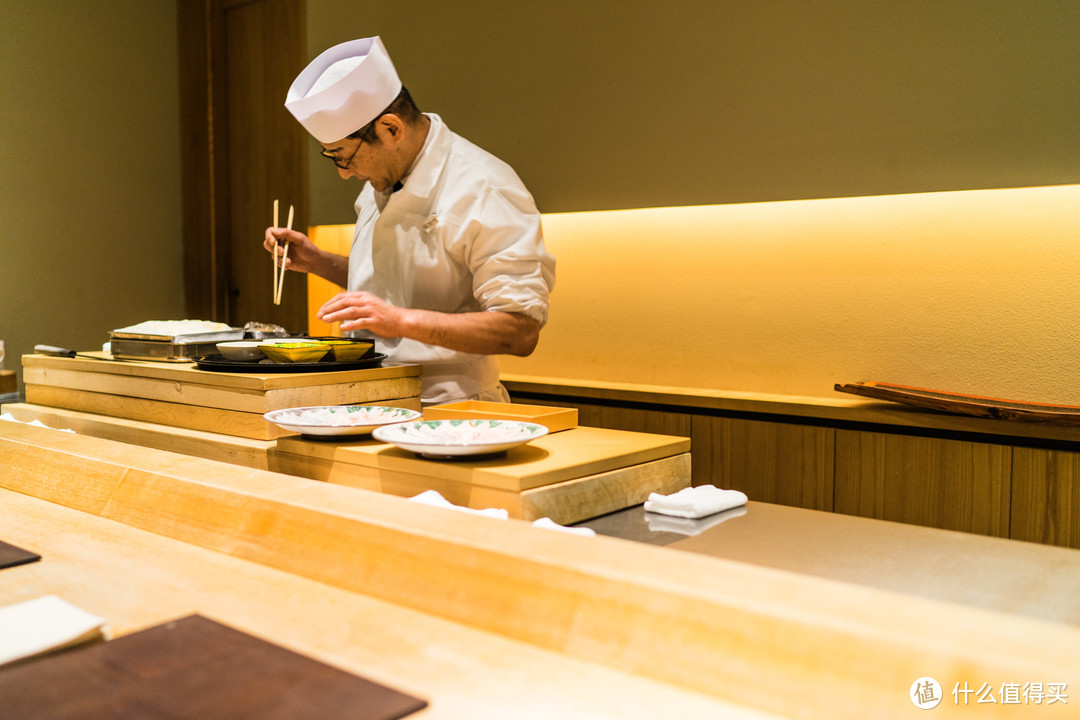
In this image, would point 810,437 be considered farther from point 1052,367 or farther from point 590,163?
point 590,163

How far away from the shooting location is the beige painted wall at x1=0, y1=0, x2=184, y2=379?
13.4 ft

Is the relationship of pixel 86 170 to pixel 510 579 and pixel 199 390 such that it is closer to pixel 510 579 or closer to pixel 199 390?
pixel 199 390

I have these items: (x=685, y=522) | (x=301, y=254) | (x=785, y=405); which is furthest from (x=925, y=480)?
(x=301, y=254)

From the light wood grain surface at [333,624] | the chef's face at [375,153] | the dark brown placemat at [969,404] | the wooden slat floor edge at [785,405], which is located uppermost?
the chef's face at [375,153]

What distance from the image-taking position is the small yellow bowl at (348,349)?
170 cm

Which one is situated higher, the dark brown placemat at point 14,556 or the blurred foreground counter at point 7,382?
the dark brown placemat at point 14,556

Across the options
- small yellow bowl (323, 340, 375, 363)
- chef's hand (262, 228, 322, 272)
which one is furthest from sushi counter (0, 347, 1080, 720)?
chef's hand (262, 228, 322, 272)

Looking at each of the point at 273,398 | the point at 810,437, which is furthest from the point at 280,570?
the point at 810,437

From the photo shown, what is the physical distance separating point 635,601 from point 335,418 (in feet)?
2.76

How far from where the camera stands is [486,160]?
210cm

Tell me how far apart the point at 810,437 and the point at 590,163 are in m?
1.33

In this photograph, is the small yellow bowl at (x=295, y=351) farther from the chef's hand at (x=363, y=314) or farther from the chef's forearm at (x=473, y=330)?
the chef's forearm at (x=473, y=330)

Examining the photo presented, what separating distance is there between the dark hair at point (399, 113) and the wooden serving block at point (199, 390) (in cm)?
58

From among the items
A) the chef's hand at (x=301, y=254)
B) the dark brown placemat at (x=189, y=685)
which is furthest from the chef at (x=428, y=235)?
the dark brown placemat at (x=189, y=685)
